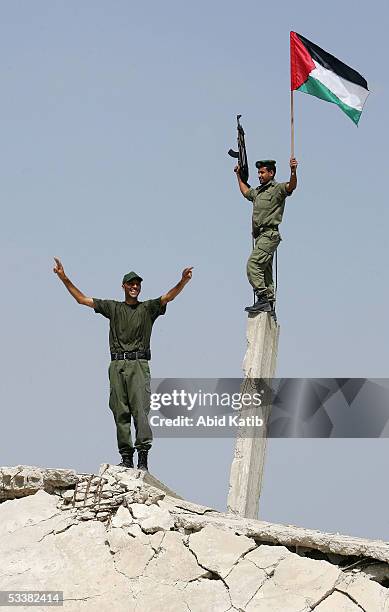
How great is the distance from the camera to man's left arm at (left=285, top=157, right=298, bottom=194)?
1288cm

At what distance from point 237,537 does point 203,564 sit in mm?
397

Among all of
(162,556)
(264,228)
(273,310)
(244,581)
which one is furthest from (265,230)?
(244,581)

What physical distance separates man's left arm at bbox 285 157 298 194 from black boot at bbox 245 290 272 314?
120 cm

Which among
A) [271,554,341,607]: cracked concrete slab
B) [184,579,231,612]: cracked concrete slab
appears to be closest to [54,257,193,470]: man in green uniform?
[184,579,231,612]: cracked concrete slab

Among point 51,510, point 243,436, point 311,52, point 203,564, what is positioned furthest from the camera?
point 311,52

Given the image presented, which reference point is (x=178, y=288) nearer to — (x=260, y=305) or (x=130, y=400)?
(x=130, y=400)

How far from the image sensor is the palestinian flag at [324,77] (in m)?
13.9

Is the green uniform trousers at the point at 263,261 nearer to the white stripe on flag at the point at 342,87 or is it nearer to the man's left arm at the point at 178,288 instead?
the man's left arm at the point at 178,288

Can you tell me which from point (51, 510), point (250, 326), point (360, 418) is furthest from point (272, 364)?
point (51, 510)

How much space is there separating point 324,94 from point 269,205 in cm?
176

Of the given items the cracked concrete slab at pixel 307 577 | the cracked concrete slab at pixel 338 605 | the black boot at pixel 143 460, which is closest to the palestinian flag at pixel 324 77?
the black boot at pixel 143 460

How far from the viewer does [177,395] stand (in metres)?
13.3

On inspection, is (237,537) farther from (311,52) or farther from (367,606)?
(311,52)

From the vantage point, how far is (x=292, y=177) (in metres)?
12.9
